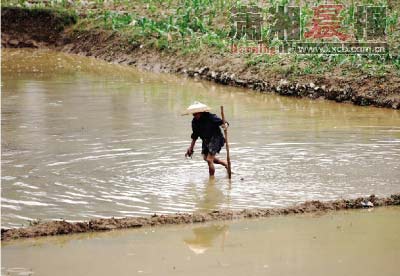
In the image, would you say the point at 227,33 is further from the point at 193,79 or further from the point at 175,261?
the point at 175,261

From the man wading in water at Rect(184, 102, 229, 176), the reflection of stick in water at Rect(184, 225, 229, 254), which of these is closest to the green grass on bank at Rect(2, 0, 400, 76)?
the man wading in water at Rect(184, 102, 229, 176)

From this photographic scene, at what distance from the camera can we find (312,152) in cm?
1155

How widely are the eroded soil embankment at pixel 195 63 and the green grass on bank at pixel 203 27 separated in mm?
179

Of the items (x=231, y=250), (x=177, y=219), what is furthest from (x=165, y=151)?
(x=231, y=250)

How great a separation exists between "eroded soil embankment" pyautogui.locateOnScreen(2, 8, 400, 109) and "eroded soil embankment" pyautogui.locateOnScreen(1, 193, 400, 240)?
694 cm

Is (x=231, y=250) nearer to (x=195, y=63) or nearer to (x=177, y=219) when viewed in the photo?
(x=177, y=219)

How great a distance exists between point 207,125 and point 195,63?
10091 mm

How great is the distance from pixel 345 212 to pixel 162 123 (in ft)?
20.2

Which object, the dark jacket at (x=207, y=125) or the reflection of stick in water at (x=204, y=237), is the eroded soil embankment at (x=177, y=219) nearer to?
the reflection of stick in water at (x=204, y=237)

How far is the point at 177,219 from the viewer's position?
798 cm

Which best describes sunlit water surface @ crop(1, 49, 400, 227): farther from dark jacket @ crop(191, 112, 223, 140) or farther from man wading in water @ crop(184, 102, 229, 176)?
dark jacket @ crop(191, 112, 223, 140)

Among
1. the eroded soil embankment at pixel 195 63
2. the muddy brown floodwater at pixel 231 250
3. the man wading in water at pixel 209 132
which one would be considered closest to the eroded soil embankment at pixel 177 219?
the muddy brown floodwater at pixel 231 250

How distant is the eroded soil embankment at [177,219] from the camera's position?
7520 mm

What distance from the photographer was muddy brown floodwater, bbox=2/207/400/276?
6.47 meters
